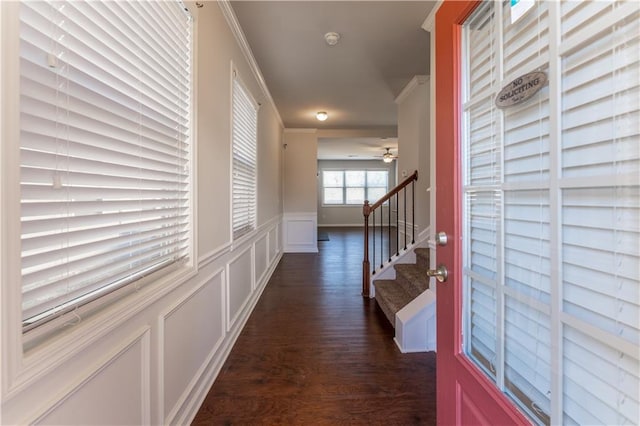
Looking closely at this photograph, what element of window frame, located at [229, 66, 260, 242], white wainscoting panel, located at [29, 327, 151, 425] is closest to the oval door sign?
white wainscoting panel, located at [29, 327, 151, 425]

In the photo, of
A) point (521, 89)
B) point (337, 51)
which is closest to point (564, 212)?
point (521, 89)

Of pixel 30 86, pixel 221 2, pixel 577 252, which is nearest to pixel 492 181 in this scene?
pixel 577 252

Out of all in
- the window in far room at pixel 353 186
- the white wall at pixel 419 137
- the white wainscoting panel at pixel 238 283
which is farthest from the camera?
the window in far room at pixel 353 186

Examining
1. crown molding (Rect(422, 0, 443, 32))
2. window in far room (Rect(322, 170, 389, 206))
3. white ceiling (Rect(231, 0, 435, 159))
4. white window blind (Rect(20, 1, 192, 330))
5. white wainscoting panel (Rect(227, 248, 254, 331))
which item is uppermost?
white ceiling (Rect(231, 0, 435, 159))

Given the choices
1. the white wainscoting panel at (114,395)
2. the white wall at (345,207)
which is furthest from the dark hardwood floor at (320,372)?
the white wall at (345,207)

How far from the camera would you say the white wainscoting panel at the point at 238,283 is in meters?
2.21

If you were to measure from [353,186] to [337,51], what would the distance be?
8.27m

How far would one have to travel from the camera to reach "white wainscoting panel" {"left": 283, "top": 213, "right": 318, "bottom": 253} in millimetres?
5926

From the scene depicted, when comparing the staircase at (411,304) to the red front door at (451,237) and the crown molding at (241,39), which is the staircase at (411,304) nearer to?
the red front door at (451,237)

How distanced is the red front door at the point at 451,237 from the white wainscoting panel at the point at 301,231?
4.87m

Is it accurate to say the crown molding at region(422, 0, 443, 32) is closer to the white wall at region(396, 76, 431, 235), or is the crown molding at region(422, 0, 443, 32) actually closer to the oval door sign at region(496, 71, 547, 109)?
the white wall at region(396, 76, 431, 235)

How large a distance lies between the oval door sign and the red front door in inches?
7.1

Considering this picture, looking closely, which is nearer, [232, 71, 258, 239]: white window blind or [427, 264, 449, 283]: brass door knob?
[427, 264, 449, 283]: brass door knob

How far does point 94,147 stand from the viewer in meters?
0.87
